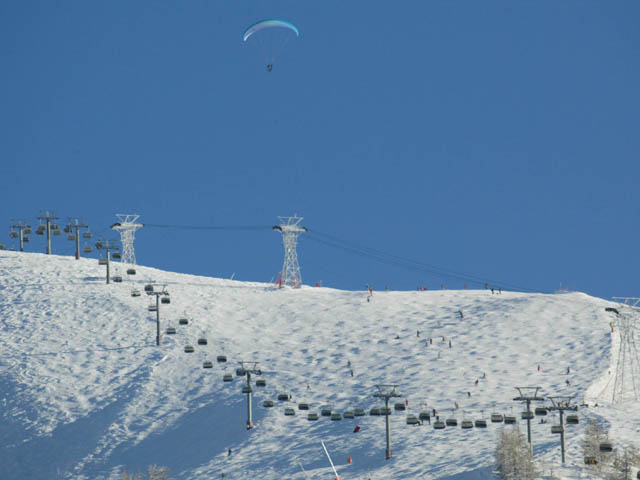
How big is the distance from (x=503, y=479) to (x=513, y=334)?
109 feet

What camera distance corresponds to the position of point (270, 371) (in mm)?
95688

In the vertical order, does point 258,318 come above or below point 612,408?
above

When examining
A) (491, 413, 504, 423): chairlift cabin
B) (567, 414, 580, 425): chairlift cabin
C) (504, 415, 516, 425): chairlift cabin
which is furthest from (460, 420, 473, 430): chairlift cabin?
(567, 414, 580, 425): chairlift cabin

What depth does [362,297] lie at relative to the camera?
379 feet

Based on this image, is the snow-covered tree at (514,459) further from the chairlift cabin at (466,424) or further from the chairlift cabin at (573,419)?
the chairlift cabin at (466,424)

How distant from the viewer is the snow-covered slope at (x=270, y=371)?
80750mm

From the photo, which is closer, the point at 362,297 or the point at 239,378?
the point at 239,378

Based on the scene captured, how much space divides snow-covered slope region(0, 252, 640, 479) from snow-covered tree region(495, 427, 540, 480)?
5.26ft

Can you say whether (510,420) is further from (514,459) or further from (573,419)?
(514,459)

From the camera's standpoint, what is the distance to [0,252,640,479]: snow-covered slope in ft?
265

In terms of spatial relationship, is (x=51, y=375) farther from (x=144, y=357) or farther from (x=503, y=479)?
(x=503, y=479)

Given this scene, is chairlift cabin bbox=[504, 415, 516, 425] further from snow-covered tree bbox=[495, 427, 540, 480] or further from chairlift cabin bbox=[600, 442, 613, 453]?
chairlift cabin bbox=[600, 442, 613, 453]

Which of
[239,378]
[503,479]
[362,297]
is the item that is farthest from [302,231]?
[503,479]

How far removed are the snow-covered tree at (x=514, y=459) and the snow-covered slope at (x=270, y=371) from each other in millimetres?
1604
